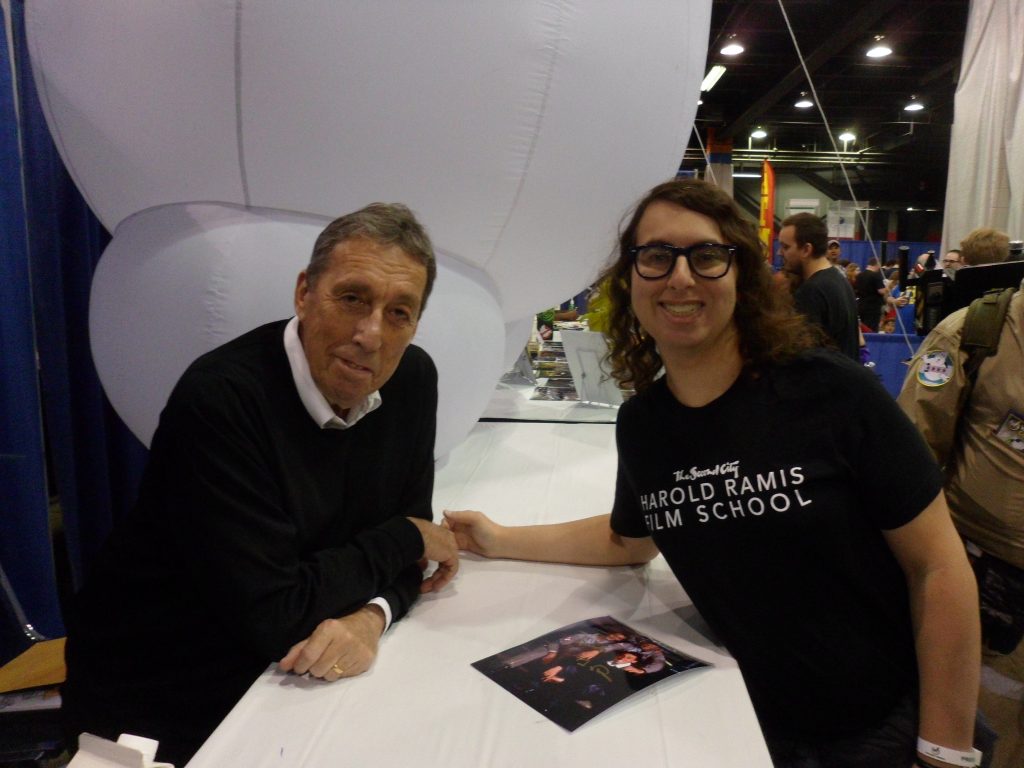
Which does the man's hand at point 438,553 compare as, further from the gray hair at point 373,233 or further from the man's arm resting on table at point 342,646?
the gray hair at point 373,233

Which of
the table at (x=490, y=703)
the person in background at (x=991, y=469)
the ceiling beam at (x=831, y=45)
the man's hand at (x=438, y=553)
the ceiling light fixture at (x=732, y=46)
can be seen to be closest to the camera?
the table at (x=490, y=703)

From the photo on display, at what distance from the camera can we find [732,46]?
302 inches

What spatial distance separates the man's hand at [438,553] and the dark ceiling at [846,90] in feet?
17.5

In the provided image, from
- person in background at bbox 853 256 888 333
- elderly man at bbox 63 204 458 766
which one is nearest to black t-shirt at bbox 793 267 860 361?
elderly man at bbox 63 204 458 766

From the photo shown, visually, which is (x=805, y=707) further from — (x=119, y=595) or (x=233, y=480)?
(x=119, y=595)

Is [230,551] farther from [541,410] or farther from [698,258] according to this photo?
[541,410]

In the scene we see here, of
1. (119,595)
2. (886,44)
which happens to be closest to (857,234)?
(886,44)

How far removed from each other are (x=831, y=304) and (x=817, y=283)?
0.39 ft

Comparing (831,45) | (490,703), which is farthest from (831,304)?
(831,45)

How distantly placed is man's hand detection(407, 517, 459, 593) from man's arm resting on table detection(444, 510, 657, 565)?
112 millimetres

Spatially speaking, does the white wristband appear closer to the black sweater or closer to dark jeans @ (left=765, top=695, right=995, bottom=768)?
dark jeans @ (left=765, top=695, right=995, bottom=768)

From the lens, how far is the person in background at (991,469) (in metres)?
1.48

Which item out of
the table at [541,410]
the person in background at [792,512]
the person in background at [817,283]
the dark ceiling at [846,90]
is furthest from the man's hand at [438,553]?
the dark ceiling at [846,90]

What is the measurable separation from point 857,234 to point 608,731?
17.2 m
